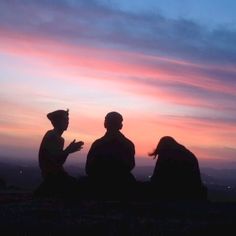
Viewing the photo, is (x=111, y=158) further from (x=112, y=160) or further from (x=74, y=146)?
(x=74, y=146)

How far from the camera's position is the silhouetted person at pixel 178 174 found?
14.8 m

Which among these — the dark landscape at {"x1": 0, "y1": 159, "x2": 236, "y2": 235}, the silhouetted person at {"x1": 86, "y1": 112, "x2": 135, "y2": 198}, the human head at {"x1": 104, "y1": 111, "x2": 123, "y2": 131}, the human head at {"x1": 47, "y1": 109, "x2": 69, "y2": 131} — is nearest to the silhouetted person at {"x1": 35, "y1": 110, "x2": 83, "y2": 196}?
the human head at {"x1": 47, "y1": 109, "x2": 69, "y2": 131}

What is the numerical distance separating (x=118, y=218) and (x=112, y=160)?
20.1 feet

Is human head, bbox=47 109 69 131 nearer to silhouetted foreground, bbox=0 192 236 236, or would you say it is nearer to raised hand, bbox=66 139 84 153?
raised hand, bbox=66 139 84 153

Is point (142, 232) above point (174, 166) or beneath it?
beneath

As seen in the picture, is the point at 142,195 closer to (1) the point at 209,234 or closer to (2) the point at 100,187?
(2) the point at 100,187

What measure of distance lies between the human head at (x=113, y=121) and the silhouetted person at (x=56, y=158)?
1096 millimetres

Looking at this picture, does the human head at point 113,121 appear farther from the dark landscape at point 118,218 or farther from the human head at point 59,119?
the dark landscape at point 118,218

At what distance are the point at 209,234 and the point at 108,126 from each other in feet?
24.8

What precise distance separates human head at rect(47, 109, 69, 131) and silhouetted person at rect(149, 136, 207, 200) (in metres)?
2.67

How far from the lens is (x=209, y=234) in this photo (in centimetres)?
834

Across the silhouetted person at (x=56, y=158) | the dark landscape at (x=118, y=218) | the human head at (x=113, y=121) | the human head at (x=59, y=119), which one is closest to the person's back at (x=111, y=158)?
the human head at (x=113, y=121)

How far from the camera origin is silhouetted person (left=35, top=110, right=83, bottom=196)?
1466cm

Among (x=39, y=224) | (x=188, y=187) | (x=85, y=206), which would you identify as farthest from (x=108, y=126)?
(x=39, y=224)
